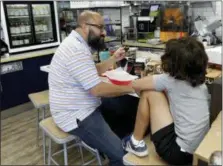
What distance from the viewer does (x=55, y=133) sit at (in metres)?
1.62

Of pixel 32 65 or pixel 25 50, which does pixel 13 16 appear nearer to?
pixel 25 50

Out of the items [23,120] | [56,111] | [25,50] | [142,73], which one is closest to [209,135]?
[142,73]

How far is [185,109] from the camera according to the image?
123cm

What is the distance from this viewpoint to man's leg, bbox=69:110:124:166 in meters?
1.50

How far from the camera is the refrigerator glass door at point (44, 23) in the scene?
11.6 feet

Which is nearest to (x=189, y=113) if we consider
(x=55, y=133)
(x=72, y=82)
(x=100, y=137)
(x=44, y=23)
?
(x=100, y=137)

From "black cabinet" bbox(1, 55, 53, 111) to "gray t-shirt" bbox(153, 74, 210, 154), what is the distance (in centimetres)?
238

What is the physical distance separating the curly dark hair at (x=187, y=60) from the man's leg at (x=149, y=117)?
169mm

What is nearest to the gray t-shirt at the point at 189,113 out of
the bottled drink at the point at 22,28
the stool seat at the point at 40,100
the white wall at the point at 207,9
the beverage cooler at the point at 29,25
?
the stool seat at the point at 40,100

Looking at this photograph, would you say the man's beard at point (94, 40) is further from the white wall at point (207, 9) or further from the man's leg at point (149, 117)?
the white wall at point (207, 9)

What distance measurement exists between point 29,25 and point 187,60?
285 cm

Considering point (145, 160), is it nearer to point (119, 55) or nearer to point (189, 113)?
point (189, 113)

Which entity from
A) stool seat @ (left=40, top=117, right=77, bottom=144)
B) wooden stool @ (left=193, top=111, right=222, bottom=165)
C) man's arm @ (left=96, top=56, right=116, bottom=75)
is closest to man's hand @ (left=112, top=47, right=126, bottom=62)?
man's arm @ (left=96, top=56, right=116, bottom=75)

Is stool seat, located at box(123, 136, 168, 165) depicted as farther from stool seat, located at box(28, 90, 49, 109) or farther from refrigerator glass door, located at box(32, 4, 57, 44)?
refrigerator glass door, located at box(32, 4, 57, 44)
